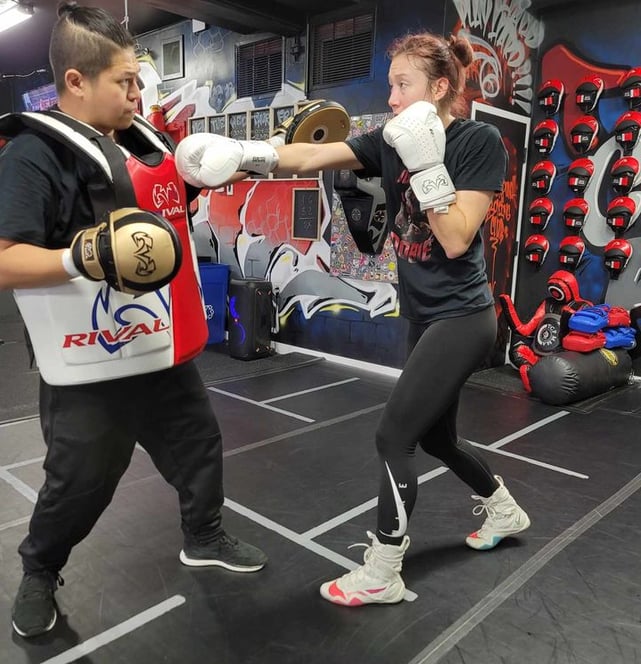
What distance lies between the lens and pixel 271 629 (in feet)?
5.67

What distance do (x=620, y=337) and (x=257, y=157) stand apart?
143 inches

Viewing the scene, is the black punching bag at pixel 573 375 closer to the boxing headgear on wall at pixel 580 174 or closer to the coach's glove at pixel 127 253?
the boxing headgear on wall at pixel 580 174

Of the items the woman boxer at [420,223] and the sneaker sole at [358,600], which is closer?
the woman boxer at [420,223]

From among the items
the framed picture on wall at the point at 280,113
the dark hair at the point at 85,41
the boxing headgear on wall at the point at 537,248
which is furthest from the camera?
the framed picture on wall at the point at 280,113

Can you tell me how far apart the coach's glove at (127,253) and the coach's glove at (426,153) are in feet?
2.14

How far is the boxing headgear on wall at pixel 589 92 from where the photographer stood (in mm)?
4566

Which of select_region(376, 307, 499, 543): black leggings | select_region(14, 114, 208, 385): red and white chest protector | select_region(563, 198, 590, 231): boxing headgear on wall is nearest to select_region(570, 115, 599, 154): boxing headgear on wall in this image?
select_region(563, 198, 590, 231): boxing headgear on wall

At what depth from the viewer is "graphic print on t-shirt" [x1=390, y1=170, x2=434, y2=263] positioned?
171 cm

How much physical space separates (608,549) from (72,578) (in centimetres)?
188

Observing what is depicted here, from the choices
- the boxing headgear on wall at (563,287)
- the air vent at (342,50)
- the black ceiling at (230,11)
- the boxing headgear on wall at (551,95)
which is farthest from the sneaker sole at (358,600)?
the black ceiling at (230,11)

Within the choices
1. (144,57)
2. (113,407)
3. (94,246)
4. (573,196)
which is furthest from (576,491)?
(144,57)

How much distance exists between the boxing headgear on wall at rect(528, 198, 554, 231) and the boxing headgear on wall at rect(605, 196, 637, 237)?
0.46 meters

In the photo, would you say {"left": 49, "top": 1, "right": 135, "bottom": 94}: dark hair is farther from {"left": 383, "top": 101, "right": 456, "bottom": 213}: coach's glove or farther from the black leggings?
the black leggings

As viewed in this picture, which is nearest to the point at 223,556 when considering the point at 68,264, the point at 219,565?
the point at 219,565
